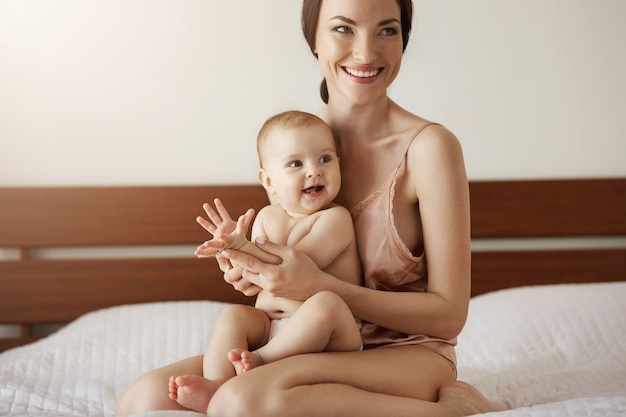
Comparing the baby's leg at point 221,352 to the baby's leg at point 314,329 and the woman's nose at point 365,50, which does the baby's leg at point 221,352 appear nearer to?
the baby's leg at point 314,329

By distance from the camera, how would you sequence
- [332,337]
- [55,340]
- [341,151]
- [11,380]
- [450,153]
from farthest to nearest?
[55,340]
[11,380]
[341,151]
[450,153]
[332,337]

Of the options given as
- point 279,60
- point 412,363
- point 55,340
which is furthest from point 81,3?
point 412,363

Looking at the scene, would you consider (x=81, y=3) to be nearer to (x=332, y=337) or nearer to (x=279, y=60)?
(x=279, y=60)

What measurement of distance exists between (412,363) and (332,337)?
0.19 m

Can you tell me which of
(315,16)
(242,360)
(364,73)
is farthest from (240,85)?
(242,360)

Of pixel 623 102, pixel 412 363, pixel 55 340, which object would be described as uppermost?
pixel 623 102

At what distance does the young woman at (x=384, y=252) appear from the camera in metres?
1.37

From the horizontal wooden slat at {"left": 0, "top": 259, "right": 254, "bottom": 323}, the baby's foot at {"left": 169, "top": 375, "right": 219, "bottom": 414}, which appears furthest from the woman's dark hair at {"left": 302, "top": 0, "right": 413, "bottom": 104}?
the horizontal wooden slat at {"left": 0, "top": 259, "right": 254, "bottom": 323}

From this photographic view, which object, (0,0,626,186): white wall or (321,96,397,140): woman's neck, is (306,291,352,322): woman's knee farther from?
(0,0,626,186): white wall

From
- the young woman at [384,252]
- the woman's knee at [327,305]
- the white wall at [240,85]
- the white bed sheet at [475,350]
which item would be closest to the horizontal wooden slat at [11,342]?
the white bed sheet at [475,350]

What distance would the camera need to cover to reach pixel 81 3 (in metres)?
2.78

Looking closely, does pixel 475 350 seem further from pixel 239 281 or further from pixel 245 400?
pixel 245 400

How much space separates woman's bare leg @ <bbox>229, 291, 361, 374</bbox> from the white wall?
1544 millimetres

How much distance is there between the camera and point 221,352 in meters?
1.38
